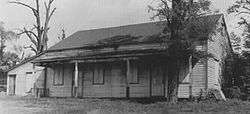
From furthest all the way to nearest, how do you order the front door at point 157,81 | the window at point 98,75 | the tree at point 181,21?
the window at point 98,75 → the front door at point 157,81 → the tree at point 181,21

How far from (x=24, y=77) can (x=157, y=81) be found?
55.6ft

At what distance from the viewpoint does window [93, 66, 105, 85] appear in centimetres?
3262

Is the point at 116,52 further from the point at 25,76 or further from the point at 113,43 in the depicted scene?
the point at 25,76

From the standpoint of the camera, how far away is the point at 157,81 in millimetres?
30016

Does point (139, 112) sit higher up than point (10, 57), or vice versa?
point (10, 57)

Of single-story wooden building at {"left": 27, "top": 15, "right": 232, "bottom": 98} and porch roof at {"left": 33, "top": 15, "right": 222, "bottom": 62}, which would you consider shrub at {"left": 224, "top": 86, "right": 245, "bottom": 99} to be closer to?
single-story wooden building at {"left": 27, "top": 15, "right": 232, "bottom": 98}

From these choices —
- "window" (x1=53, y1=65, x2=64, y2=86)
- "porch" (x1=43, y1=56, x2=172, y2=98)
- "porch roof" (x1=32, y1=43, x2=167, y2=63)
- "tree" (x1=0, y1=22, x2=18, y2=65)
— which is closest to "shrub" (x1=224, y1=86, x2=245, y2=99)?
"porch" (x1=43, y1=56, x2=172, y2=98)

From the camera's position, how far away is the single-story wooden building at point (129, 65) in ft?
93.1

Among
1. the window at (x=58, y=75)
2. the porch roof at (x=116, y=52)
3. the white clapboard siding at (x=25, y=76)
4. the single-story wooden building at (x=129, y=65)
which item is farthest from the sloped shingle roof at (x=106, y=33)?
the white clapboard siding at (x=25, y=76)

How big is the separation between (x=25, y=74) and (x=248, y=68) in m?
22.3

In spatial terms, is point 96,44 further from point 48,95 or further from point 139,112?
point 139,112

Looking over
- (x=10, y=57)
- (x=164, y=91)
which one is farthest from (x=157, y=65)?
(x=10, y=57)

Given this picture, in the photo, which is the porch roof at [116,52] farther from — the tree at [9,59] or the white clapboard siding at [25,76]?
the tree at [9,59]

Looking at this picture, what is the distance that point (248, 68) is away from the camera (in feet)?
101
